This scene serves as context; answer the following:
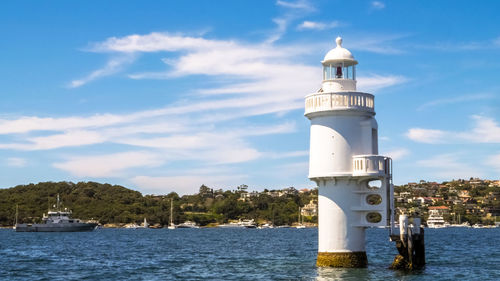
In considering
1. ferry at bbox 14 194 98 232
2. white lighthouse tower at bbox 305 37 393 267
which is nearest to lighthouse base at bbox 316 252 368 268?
white lighthouse tower at bbox 305 37 393 267

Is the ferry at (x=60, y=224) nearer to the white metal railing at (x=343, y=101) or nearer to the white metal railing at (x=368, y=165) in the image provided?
the white metal railing at (x=343, y=101)

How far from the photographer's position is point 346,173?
30.8 m

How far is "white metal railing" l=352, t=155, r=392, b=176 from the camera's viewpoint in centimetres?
3055

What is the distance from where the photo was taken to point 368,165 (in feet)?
101

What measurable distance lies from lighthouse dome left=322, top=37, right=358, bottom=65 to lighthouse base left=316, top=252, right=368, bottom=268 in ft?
32.7

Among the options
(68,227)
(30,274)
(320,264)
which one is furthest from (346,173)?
(68,227)

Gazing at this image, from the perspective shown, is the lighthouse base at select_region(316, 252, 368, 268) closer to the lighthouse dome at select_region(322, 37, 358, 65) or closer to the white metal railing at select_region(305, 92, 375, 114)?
the white metal railing at select_region(305, 92, 375, 114)

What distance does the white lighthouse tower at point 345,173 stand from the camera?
102 feet

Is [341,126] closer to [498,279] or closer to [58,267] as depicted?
[498,279]

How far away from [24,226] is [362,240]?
153 m

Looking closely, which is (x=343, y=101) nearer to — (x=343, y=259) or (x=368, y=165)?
(x=368, y=165)

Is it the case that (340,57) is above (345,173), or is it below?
above

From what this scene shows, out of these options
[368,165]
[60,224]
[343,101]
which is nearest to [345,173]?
[368,165]

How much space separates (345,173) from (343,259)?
14.1ft
